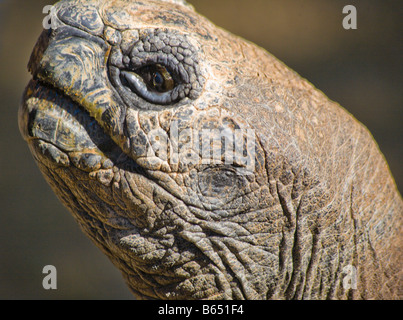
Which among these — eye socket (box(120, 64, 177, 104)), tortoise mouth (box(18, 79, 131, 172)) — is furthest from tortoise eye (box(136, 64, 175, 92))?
tortoise mouth (box(18, 79, 131, 172))

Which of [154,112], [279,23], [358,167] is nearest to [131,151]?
[154,112]

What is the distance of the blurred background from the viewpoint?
216 inches

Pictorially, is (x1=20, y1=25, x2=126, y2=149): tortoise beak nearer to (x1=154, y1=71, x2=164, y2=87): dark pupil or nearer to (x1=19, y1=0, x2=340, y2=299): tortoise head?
(x1=19, y1=0, x2=340, y2=299): tortoise head

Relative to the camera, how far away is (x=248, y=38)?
6.02 m

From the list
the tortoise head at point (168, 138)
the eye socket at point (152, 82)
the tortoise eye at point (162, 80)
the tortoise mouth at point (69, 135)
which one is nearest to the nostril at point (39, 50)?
the tortoise head at point (168, 138)

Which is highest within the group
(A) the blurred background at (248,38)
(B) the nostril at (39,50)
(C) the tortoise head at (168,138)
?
(A) the blurred background at (248,38)

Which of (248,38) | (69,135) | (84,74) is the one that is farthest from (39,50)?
(248,38)

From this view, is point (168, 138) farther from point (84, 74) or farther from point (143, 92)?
point (84, 74)

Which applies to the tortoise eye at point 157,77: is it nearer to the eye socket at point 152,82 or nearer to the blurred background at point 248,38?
the eye socket at point 152,82

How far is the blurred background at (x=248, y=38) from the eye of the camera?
548 cm

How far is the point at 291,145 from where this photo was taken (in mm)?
2129

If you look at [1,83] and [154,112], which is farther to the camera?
[1,83]
